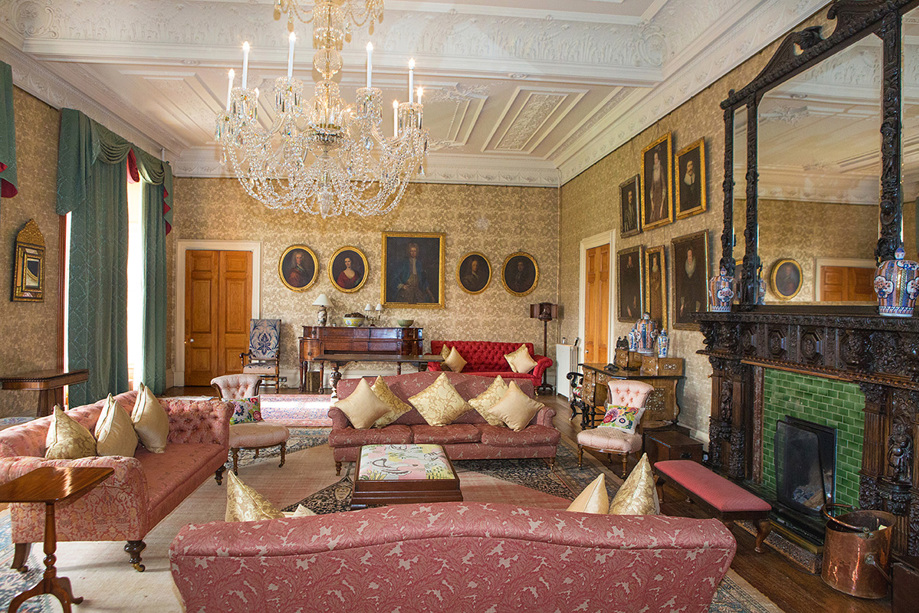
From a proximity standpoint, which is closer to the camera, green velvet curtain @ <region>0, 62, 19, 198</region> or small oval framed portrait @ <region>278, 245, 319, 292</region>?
green velvet curtain @ <region>0, 62, 19, 198</region>

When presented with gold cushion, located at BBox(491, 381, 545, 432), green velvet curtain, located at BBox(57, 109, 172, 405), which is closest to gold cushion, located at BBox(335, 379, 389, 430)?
gold cushion, located at BBox(491, 381, 545, 432)

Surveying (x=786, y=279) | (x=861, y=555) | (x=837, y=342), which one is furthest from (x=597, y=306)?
(x=861, y=555)

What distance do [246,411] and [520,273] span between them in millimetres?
6474

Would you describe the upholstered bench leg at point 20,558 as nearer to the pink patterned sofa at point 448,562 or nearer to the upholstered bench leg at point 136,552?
the upholstered bench leg at point 136,552

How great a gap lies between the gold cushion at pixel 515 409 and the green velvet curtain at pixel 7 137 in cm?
549

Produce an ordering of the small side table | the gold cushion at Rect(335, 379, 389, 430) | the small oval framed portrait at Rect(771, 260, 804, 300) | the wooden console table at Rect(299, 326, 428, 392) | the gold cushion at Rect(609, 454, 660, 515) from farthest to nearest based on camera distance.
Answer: the wooden console table at Rect(299, 326, 428, 392)
the gold cushion at Rect(335, 379, 389, 430)
the small oval framed portrait at Rect(771, 260, 804, 300)
the small side table
the gold cushion at Rect(609, 454, 660, 515)

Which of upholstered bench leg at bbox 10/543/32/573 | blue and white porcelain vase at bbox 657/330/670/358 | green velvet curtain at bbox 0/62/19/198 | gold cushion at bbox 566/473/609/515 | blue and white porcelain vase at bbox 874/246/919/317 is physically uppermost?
green velvet curtain at bbox 0/62/19/198

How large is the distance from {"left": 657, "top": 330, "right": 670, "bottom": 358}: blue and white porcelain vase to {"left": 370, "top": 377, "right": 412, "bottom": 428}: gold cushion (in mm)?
3073

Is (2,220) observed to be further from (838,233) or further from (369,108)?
(838,233)

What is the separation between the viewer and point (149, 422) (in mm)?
4199

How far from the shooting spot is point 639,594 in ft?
5.87

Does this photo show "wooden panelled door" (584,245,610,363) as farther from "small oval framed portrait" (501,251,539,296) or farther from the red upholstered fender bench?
the red upholstered fender bench

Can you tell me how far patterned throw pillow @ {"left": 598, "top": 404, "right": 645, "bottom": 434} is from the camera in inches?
216

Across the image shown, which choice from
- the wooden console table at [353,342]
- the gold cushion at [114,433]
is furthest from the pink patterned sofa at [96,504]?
the wooden console table at [353,342]
